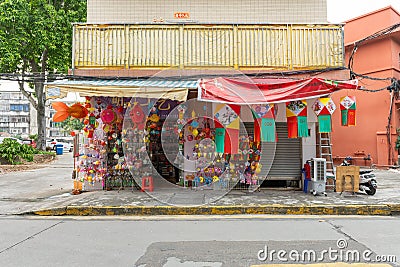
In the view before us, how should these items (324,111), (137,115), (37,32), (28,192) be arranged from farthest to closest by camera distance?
1. (37,32)
2. (28,192)
3. (137,115)
4. (324,111)

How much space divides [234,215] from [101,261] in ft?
11.5

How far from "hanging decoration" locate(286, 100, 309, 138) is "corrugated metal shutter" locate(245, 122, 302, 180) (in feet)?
3.04

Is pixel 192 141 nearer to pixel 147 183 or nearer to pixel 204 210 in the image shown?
pixel 147 183

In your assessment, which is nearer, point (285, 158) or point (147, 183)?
point (147, 183)

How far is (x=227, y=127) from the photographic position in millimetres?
8477

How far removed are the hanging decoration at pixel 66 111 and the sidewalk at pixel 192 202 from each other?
2042 mm

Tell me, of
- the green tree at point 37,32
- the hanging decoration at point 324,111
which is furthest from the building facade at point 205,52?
A: the green tree at point 37,32

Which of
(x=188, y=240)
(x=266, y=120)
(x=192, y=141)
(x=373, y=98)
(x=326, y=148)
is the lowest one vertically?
(x=188, y=240)

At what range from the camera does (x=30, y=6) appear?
17.6 m

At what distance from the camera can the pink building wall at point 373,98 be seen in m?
16.4

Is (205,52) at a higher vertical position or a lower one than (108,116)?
higher

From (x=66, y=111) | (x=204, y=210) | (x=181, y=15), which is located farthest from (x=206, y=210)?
(x=181, y=15)

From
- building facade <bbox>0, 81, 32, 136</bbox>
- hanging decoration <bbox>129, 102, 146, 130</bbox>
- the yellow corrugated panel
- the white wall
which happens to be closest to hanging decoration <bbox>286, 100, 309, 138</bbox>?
the yellow corrugated panel

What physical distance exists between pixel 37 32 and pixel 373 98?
56.3 feet
